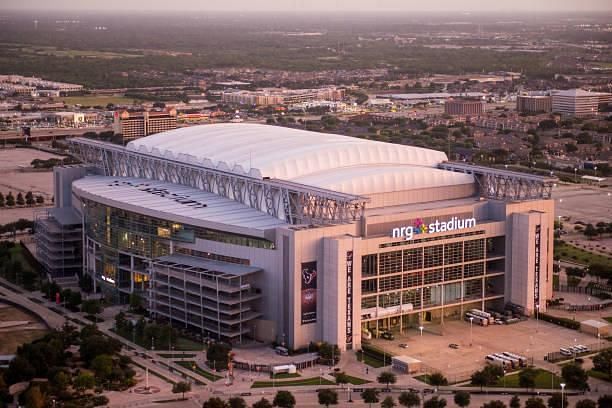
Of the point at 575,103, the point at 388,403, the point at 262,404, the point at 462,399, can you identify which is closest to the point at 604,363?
the point at 462,399

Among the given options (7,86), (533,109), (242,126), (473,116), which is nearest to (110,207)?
(242,126)

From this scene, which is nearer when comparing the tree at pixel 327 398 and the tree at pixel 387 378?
the tree at pixel 327 398

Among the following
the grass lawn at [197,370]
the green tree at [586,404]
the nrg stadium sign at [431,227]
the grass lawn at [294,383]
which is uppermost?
the nrg stadium sign at [431,227]

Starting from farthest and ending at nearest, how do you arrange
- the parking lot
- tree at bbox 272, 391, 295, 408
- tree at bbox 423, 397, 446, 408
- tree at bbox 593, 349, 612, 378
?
1. the parking lot
2. tree at bbox 593, 349, 612, 378
3. tree at bbox 272, 391, 295, 408
4. tree at bbox 423, 397, 446, 408

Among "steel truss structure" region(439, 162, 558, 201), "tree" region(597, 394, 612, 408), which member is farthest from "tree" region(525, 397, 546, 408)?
"steel truss structure" region(439, 162, 558, 201)

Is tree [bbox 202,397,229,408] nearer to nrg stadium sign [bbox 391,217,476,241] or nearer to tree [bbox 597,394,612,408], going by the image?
tree [bbox 597,394,612,408]

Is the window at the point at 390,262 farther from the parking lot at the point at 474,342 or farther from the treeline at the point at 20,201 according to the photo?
the treeline at the point at 20,201

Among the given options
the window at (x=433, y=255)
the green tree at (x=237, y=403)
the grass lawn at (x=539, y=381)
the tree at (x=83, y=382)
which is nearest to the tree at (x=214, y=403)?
the green tree at (x=237, y=403)

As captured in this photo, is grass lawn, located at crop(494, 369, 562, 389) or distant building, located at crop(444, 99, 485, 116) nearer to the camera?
grass lawn, located at crop(494, 369, 562, 389)
